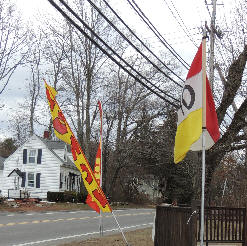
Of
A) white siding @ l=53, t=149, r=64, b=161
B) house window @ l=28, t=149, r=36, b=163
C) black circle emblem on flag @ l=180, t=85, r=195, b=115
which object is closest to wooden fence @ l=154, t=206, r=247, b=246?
black circle emblem on flag @ l=180, t=85, r=195, b=115

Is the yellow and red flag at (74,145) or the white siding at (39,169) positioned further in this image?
the white siding at (39,169)

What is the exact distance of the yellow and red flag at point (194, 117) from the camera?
328 inches

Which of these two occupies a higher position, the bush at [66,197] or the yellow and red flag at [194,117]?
the yellow and red flag at [194,117]

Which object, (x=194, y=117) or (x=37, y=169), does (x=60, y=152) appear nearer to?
(x=37, y=169)

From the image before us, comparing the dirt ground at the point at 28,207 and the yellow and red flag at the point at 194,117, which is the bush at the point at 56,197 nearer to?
the dirt ground at the point at 28,207

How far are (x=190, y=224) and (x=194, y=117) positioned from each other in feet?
7.91

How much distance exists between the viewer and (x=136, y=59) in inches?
1644

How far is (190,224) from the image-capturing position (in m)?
9.73

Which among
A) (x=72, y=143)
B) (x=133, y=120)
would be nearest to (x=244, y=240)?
(x=72, y=143)

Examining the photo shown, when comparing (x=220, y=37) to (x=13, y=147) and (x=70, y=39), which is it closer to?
(x=70, y=39)

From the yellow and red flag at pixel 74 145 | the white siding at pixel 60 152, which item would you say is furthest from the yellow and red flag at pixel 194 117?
the white siding at pixel 60 152

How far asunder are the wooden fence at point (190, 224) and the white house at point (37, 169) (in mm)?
33079

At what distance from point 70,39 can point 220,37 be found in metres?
20.3

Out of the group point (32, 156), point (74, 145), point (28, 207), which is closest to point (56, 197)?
point (32, 156)
